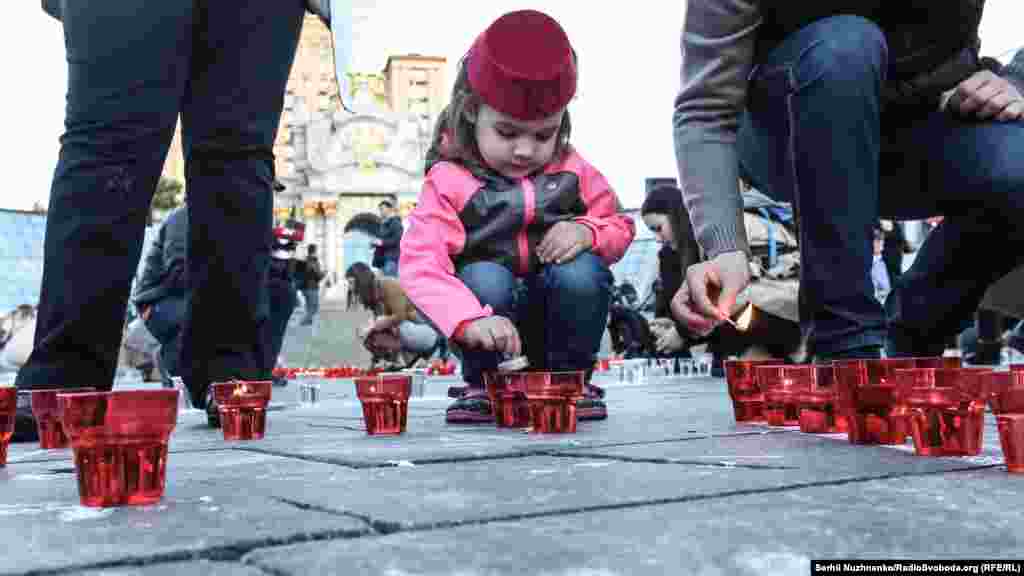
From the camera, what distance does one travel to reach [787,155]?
2.13 meters

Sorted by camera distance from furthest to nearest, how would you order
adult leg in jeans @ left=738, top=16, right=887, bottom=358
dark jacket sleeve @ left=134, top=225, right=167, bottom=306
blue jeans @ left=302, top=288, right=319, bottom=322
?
blue jeans @ left=302, top=288, right=319, bottom=322, dark jacket sleeve @ left=134, top=225, right=167, bottom=306, adult leg in jeans @ left=738, top=16, right=887, bottom=358

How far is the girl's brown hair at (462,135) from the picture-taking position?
259cm

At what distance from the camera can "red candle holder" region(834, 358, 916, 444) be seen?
1.48 metres

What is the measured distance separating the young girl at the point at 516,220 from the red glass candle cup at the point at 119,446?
1.26 metres

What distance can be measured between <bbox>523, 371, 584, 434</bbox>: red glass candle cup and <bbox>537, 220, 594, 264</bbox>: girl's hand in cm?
62

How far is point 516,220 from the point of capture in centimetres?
254

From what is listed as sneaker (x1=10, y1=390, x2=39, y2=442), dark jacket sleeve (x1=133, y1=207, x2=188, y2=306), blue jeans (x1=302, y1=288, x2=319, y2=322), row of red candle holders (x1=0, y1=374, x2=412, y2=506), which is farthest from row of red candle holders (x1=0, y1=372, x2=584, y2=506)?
blue jeans (x1=302, y1=288, x2=319, y2=322)

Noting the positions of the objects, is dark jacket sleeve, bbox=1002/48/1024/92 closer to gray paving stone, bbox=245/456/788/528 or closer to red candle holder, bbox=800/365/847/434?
red candle holder, bbox=800/365/847/434

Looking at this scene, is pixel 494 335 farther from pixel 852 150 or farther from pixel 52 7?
pixel 52 7

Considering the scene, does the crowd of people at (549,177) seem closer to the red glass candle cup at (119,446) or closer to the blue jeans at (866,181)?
the blue jeans at (866,181)

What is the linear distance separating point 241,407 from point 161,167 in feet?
1.73

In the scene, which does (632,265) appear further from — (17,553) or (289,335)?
(17,553)

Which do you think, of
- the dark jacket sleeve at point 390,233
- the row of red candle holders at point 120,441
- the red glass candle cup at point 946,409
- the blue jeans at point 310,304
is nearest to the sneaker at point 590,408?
the red glass candle cup at point 946,409

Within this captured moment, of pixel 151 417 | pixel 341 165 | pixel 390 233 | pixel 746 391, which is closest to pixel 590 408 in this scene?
pixel 746 391
